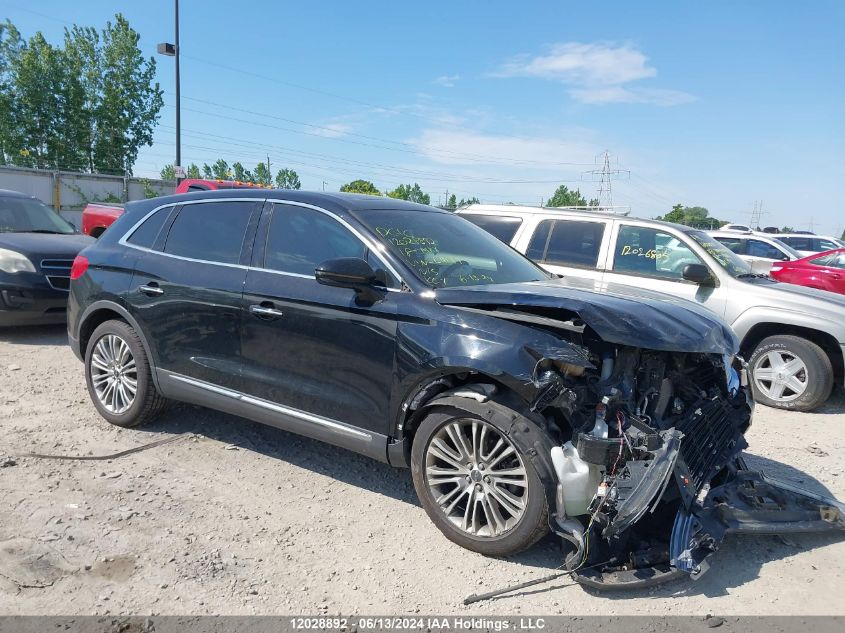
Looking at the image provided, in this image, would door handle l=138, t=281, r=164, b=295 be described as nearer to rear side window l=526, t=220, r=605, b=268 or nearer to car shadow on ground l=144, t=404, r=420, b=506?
car shadow on ground l=144, t=404, r=420, b=506

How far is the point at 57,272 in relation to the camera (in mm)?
7629

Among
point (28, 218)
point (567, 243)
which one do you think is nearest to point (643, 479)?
point (567, 243)

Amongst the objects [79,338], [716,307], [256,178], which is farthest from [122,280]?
[256,178]

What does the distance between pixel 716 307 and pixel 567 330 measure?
4.09m

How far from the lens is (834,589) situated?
304 centimetres

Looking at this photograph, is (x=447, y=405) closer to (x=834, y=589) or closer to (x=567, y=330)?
(x=567, y=330)

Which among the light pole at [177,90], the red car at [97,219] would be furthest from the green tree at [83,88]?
the red car at [97,219]

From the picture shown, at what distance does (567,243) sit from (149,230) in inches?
175

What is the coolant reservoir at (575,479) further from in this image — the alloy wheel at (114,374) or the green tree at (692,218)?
the green tree at (692,218)

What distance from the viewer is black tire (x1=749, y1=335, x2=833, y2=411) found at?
6.06 meters

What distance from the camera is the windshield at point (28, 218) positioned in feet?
27.8

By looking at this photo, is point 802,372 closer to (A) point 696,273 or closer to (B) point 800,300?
(B) point 800,300

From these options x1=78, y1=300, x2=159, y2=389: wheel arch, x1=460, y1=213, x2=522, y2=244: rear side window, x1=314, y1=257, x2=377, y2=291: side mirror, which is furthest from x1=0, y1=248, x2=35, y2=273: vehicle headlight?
x1=314, y1=257, x2=377, y2=291: side mirror

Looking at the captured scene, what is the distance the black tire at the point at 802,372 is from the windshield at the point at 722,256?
0.83m
